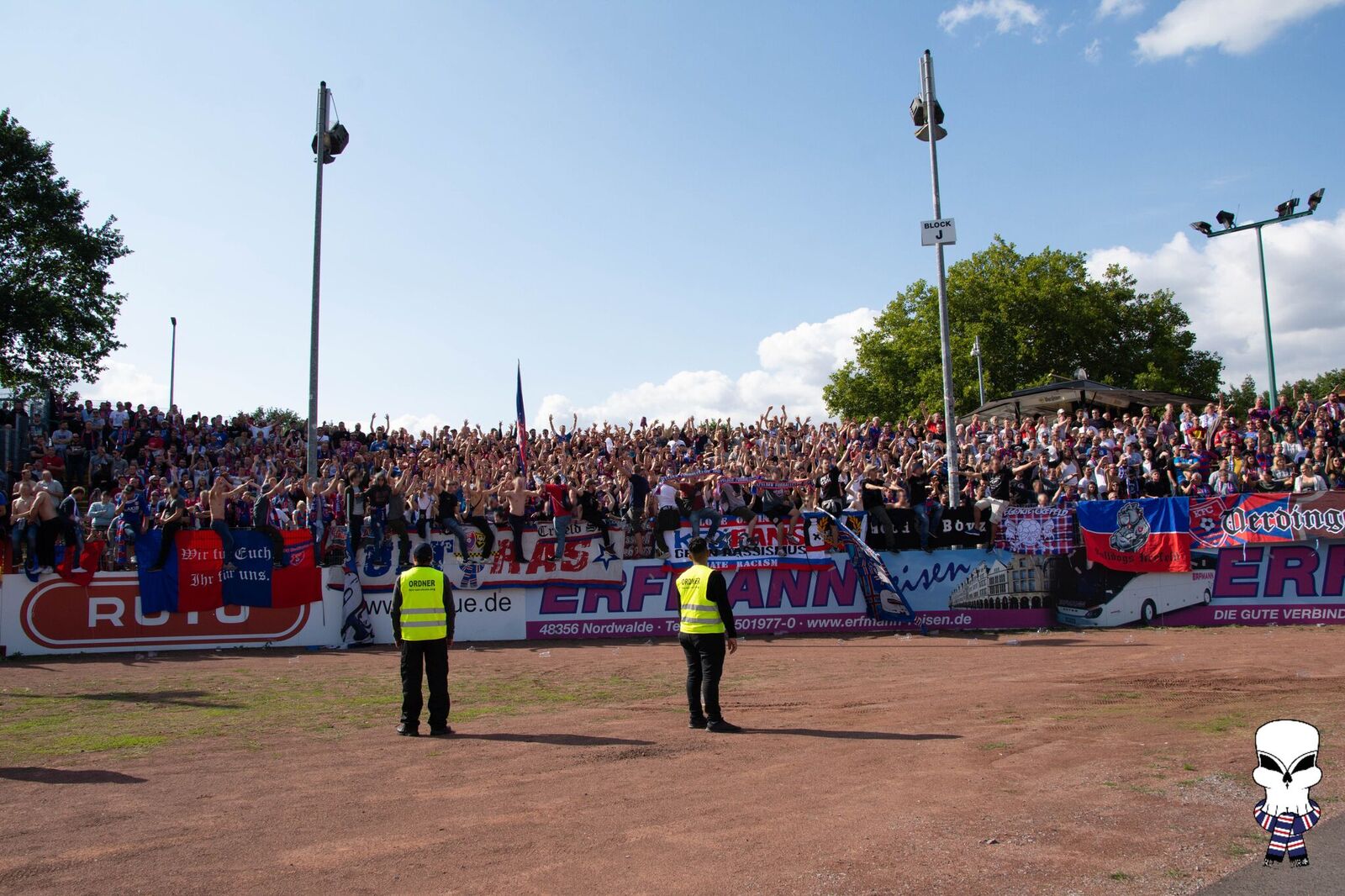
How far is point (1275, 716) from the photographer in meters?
9.41

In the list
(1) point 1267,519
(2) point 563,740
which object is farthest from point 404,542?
(1) point 1267,519

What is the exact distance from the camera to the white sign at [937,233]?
19.4 metres

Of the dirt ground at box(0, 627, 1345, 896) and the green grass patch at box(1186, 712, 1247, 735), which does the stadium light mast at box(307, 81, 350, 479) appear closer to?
the dirt ground at box(0, 627, 1345, 896)

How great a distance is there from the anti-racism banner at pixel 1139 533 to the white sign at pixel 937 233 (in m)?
5.85

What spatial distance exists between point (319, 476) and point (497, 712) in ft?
46.6

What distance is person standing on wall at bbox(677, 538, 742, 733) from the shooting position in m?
9.46

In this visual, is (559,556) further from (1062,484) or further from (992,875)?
(992,875)

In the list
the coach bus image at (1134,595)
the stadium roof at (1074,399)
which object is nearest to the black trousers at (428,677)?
the coach bus image at (1134,595)

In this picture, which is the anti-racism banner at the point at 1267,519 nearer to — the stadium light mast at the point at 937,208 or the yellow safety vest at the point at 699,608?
the stadium light mast at the point at 937,208

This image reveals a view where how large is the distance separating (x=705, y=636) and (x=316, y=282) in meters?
13.6

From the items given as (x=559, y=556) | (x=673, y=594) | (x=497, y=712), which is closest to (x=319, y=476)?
(x=559, y=556)

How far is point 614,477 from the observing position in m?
22.1

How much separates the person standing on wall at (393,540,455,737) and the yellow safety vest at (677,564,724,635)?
234 centimetres

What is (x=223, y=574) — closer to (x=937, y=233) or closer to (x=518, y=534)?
(x=518, y=534)
